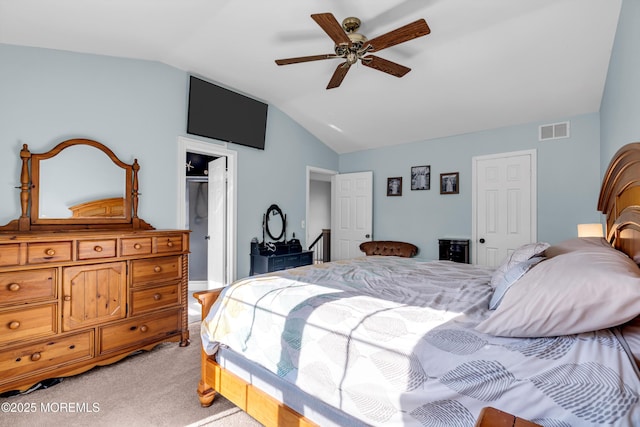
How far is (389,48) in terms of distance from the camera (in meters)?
3.13

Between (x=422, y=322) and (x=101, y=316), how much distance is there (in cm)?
252

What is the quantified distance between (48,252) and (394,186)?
450 cm

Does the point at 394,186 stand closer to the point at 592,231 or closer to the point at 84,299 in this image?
the point at 592,231

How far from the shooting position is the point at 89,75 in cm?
300

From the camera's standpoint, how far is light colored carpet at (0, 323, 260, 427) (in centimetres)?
190

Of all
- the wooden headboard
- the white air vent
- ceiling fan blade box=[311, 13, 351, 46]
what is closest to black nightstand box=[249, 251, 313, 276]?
ceiling fan blade box=[311, 13, 351, 46]

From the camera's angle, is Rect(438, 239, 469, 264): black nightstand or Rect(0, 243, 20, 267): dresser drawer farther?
Rect(438, 239, 469, 264): black nightstand

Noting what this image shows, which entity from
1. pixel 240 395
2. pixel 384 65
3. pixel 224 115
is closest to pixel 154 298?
pixel 240 395

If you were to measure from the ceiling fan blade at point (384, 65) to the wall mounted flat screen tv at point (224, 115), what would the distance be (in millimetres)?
2112

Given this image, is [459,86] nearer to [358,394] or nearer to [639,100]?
[639,100]

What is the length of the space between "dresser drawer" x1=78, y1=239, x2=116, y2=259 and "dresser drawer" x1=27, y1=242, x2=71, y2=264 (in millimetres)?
81

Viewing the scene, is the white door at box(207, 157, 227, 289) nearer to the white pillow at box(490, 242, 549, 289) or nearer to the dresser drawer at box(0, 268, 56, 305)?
the dresser drawer at box(0, 268, 56, 305)

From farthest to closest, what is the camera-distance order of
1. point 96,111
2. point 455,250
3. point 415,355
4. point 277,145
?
1. point 277,145
2. point 455,250
3. point 96,111
4. point 415,355

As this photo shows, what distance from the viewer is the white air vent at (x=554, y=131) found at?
3854 millimetres
